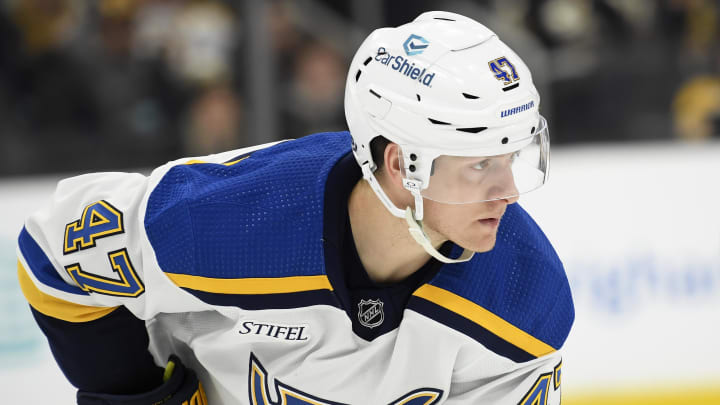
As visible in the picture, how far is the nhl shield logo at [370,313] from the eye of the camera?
6.48 feet

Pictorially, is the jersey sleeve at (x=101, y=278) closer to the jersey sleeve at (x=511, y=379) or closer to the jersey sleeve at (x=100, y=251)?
the jersey sleeve at (x=100, y=251)

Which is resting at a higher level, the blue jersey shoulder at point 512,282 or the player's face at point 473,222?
the player's face at point 473,222

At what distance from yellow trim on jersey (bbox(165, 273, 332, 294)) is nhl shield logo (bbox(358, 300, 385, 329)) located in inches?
3.7

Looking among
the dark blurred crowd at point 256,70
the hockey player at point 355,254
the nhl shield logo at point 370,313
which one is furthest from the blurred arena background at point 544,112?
the nhl shield logo at point 370,313

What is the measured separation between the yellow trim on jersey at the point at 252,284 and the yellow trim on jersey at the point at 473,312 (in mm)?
208

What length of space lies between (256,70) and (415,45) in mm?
2515

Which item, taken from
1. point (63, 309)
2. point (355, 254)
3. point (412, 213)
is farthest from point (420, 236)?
point (63, 309)

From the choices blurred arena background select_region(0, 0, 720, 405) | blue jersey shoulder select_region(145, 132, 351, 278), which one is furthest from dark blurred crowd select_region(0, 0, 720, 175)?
blue jersey shoulder select_region(145, 132, 351, 278)

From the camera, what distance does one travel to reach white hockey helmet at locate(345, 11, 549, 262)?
1.73 m

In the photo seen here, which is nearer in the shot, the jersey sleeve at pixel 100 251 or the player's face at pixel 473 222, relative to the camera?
the player's face at pixel 473 222

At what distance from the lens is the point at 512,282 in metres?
1.96

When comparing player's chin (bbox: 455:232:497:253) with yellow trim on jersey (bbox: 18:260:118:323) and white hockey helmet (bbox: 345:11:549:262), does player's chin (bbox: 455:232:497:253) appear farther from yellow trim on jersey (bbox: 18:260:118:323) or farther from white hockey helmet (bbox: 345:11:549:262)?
yellow trim on jersey (bbox: 18:260:118:323)

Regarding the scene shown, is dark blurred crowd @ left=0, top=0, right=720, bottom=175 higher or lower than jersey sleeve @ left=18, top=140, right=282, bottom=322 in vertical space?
lower

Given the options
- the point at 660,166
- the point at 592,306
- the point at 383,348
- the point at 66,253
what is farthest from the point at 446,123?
the point at 660,166
